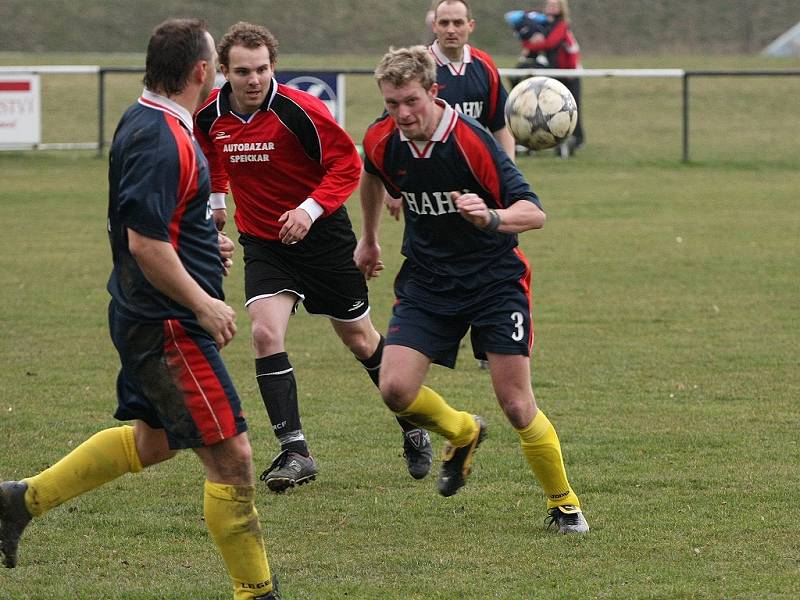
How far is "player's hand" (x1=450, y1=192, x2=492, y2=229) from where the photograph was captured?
16.2ft

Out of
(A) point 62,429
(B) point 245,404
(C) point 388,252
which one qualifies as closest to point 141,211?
(A) point 62,429

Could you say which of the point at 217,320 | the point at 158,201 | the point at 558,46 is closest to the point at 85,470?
the point at 217,320

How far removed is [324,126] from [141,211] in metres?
2.15

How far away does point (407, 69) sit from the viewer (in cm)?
514

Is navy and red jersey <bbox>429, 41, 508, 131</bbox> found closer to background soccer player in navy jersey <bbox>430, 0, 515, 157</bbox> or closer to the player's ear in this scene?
background soccer player in navy jersey <bbox>430, 0, 515, 157</bbox>

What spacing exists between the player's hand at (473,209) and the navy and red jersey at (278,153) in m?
1.26

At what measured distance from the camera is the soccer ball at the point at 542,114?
701 centimetres

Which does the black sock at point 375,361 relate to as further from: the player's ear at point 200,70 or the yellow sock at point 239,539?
the player's ear at point 200,70

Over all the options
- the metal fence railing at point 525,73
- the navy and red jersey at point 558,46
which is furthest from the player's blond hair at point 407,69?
the navy and red jersey at point 558,46

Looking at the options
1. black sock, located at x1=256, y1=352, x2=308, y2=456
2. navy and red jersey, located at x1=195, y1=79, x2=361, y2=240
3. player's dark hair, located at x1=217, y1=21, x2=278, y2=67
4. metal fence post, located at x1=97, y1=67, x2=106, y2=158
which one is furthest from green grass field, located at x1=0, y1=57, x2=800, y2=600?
metal fence post, located at x1=97, y1=67, x2=106, y2=158

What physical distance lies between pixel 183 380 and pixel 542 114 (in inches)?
126

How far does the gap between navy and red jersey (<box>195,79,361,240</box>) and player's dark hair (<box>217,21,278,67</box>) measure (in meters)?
0.19

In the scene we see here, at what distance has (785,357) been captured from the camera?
869 centimetres

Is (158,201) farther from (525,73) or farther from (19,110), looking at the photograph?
(19,110)
